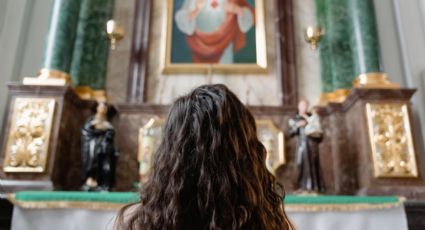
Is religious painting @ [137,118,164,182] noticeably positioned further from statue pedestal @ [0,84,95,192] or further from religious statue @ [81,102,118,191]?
statue pedestal @ [0,84,95,192]

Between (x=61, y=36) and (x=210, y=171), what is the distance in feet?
13.4

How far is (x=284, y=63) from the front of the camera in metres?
5.41

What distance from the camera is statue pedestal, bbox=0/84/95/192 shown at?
13.5 ft

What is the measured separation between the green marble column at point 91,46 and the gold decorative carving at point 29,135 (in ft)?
2.73

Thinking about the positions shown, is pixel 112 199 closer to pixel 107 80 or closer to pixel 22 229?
pixel 22 229

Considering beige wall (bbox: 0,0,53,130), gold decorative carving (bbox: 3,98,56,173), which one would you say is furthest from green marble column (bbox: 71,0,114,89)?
gold decorative carving (bbox: 3,98,56,173)

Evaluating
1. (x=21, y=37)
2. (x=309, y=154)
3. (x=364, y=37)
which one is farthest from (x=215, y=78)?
(x=21, y=37)

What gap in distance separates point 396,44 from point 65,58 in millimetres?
3830

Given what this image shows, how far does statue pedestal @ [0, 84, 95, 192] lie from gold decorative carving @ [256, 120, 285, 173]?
1.92 m

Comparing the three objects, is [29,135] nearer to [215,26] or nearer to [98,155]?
[98,155]

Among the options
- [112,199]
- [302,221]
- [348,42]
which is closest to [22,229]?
[112,199]

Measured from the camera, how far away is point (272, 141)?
4.78m

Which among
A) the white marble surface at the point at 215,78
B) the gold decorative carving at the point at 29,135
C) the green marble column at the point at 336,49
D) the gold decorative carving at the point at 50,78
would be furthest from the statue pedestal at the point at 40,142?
the green marble column at the point at 336,49

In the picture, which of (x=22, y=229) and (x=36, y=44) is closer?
(x=22, y=229)
